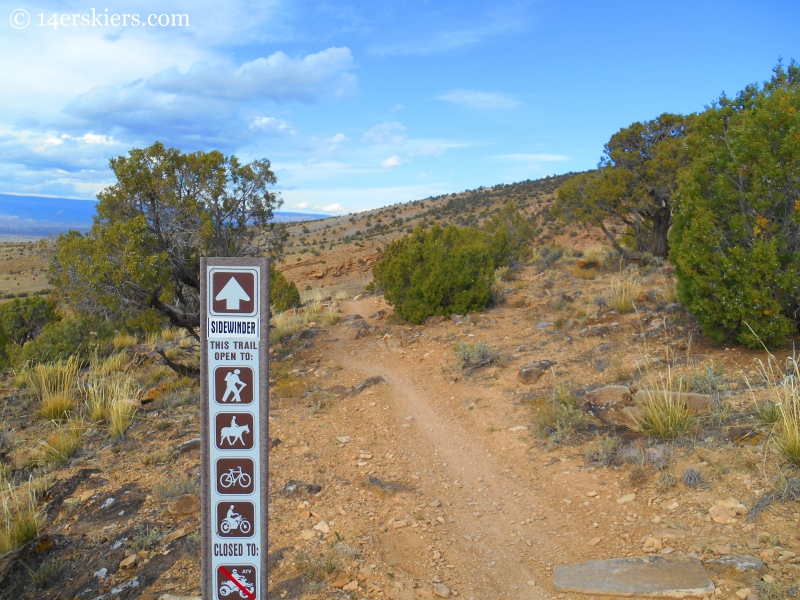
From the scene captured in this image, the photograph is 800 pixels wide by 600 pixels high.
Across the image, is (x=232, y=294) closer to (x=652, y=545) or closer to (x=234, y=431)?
(x=234, y=431)

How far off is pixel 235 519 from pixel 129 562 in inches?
82.4

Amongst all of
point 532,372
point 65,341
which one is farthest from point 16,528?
point 65,341

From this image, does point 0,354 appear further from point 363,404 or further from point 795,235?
point 795,235

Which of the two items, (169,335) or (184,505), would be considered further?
(169,335)

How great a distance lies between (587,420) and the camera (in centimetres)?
589

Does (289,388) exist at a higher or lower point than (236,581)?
lower

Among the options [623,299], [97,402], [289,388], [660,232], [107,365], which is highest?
[660,232]

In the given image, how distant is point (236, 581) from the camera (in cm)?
265

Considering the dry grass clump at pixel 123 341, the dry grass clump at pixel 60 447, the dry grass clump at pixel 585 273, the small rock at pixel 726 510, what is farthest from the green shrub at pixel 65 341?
the dry grass clump at pixel 585 273

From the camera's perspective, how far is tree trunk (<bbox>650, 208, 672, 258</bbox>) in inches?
610

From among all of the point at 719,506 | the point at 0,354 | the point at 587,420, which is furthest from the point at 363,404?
the point at 0,354

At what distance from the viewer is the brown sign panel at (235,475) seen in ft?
8.52

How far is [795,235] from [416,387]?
520 cm

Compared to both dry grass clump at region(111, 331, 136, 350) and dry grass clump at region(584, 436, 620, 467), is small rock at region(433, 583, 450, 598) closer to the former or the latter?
dry grass clump at region(584, 436, 620, 467)
